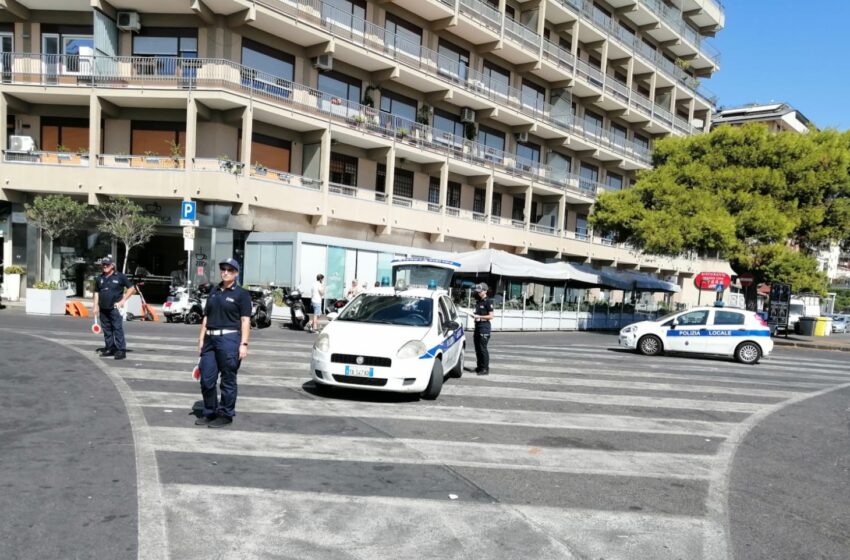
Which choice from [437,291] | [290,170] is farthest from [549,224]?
[437,291]

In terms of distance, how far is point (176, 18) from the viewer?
23797 mm

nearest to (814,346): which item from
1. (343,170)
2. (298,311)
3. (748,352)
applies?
(748,352)

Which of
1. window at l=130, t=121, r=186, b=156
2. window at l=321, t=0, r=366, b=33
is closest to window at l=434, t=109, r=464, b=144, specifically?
window at l=321, t=0, r=366, b=33

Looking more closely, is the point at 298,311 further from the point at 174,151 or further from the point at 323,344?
the point at 323,344

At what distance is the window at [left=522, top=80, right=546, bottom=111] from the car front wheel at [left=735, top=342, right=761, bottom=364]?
76.7 feet

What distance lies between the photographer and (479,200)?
35719 mm

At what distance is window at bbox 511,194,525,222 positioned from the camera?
125 feet

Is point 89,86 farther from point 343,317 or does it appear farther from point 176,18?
point 343,317

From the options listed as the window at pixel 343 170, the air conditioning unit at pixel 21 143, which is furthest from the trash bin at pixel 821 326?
the air conditioning unit at pixel 21 143

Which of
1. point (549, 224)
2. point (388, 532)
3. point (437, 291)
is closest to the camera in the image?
point (388, 532)

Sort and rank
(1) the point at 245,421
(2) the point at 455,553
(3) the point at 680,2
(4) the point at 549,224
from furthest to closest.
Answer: (3) the point at 680,2 → (4) the point at 549,224 → (1) the point at 245,421 → (2) the point at 455,553

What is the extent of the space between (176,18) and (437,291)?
776 inches

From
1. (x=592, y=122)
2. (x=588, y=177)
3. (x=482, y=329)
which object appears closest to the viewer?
(x=482, y=329)

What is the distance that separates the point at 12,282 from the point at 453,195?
2083 centimetres
